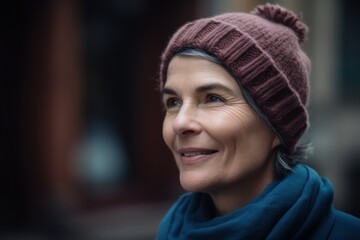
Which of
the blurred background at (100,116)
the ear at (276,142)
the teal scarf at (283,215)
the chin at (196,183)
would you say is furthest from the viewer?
the blurred background at (100,116)

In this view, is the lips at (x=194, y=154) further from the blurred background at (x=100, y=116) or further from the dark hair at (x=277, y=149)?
the blurred background at (x=100, y=116)

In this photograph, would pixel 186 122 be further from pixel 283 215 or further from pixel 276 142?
pixel 283 215

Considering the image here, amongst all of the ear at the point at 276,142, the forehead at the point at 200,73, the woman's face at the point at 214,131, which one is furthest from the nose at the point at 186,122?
the ear at the point at 276,142

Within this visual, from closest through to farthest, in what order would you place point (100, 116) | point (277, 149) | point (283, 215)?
point (283, 215), point (277, 149), point (100, 116)

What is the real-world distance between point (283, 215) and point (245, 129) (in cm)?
37

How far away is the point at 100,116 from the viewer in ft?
26.5

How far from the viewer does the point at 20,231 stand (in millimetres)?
7117

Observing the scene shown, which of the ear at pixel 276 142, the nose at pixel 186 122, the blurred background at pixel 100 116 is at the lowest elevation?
the blurred background at pixel 100 116

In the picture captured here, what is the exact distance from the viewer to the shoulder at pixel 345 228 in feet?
8.02

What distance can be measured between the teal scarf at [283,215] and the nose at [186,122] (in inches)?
14.8

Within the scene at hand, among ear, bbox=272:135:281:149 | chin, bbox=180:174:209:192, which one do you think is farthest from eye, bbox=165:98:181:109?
ear, bbox=272:135:281:149

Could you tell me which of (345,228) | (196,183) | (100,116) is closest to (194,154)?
(196,183)

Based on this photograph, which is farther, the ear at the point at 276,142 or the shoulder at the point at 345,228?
the ear at the point at 276,142

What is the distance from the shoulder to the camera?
2.45 metres
